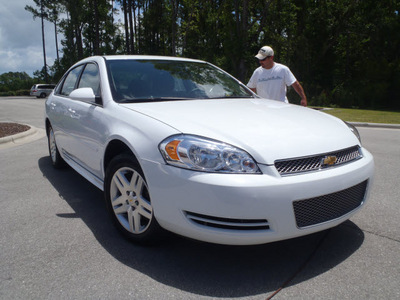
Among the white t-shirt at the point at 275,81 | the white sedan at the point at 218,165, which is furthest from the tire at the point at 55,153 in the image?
the white t-shirt at the point at 275,81

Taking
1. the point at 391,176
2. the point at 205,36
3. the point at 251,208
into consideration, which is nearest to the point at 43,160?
the point at 251,208

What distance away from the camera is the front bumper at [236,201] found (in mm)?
2160

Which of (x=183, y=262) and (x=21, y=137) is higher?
(x=21, y=137)

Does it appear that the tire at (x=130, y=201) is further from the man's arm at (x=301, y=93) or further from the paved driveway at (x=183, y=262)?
the man's arm at (x=301, y=93)

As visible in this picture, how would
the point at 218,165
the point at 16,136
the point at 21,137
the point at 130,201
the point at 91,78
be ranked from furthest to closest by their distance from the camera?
the point at 21,137 < the point at 16,136 < the point at 91,78 < the point at 130,201 < the point at 218,165

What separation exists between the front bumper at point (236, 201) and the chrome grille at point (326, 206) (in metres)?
0.02

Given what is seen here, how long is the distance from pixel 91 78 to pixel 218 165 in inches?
90.4

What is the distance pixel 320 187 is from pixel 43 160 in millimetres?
5052

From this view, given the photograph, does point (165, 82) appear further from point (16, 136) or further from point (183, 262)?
point (16, 136)

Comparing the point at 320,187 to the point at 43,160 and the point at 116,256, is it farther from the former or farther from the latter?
the point at 43,160

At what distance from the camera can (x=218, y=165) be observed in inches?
88.6

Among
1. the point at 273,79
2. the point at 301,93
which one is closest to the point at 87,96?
the point at 273,79

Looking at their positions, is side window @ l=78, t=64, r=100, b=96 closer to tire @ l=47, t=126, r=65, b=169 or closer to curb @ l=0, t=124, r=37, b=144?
tire @ l=47, t=126, r=65, b=169

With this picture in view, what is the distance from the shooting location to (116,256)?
2.68 meters
